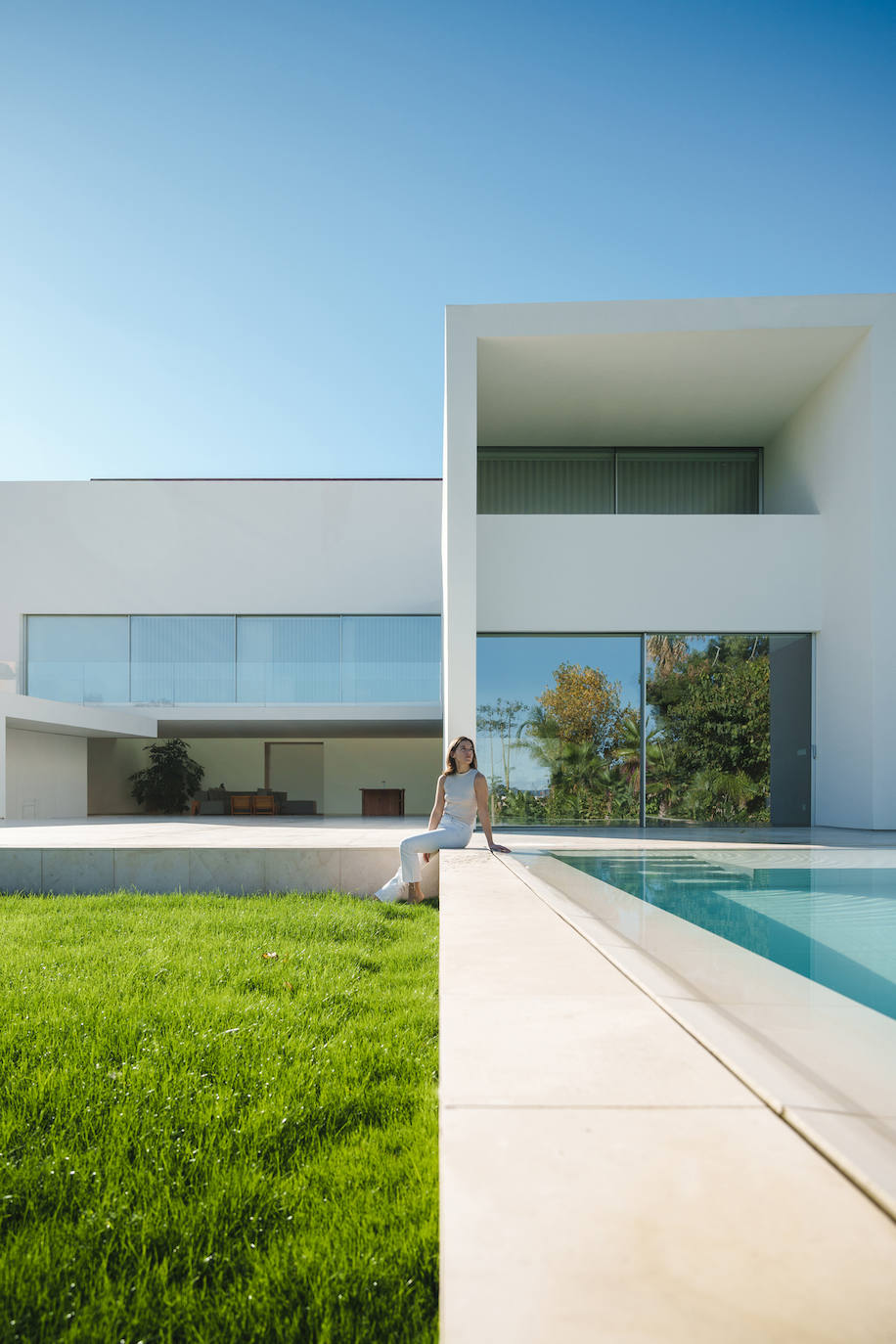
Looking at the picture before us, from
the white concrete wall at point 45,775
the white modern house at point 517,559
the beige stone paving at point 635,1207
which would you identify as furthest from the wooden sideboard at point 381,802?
the beige stone paving at point 635,1207

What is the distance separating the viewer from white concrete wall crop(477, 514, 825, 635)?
11734 millimetres

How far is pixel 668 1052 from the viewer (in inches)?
68.6

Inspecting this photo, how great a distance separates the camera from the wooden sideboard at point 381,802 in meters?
22.3

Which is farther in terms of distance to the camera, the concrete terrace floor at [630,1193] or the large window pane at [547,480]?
the large window pane at [547,480]

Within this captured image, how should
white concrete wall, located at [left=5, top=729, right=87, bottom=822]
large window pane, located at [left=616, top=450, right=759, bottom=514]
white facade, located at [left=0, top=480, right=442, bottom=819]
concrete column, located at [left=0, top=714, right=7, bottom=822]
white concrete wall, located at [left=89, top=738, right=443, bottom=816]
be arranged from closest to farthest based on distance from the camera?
concrete column, located at [left=0, top=714, right=7, bottom=822] < large window pane, located at [left=616, top=450, right=759, bottom=514] < white concrete wall, located at [left=5, top=729, right=87, bottom=822] < white facade, located at [left=0, top=480, right=442, bottom=819] < white concrete wall, located at [left=89, top=738, right=443, bottom=816]

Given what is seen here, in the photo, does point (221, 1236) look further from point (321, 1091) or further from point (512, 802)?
point (512, 802)

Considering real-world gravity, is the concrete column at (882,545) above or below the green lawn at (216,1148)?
above

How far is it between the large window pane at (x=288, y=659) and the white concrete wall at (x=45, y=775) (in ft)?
13.1

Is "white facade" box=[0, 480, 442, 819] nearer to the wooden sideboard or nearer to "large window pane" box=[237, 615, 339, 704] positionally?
"large window pane" box=[237, 615, 339, 704]

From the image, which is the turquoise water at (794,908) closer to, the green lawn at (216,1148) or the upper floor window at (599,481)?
the green lawn at (216,1148)

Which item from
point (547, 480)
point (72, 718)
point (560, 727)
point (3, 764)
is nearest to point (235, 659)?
point (72, 718)

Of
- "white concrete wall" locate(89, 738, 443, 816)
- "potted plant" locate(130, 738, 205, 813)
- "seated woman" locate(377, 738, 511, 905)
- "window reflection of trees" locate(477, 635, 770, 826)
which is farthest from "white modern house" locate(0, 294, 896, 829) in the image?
"seated woman" locate(377, 738, 511, 905)

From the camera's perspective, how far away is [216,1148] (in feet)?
7.05

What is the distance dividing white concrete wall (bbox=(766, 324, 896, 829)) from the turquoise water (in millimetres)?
4947
